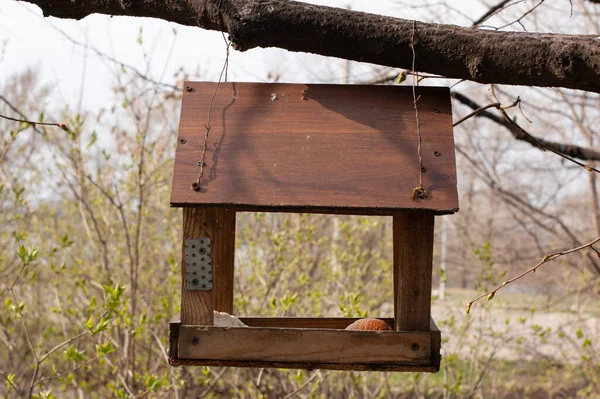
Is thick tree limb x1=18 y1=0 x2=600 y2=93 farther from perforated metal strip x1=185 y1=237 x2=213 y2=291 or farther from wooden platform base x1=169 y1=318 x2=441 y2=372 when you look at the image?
wooden platform base x1=169 y1=318 x2=441 y2=372

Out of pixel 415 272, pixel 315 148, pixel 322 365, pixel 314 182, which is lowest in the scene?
pixel 322 365

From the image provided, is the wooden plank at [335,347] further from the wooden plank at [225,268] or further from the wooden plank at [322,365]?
the wooden plank at [225,268]

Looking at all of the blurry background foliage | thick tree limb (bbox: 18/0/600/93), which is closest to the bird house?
thick tree limb (bbox: 18/0/600/93)

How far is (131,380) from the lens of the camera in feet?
11.5

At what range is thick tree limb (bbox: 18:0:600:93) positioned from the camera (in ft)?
5.26

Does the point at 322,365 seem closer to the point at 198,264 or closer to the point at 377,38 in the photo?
the point at 198,264

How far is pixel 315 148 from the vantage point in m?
1.85

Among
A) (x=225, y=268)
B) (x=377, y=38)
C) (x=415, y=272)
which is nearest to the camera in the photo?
(x=377, y=38)

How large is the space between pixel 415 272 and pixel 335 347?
0.30 m

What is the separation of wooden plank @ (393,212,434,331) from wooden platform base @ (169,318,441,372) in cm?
6

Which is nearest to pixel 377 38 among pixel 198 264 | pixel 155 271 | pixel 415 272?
pixel 415 272

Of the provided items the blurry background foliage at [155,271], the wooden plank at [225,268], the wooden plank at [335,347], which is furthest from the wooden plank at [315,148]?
the blurry background foliage at [155,271]

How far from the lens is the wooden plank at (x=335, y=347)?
1.77 metres

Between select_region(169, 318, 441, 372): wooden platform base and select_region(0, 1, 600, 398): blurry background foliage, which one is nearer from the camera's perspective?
select_region(169, 318, 441, 372): wooden platform base
